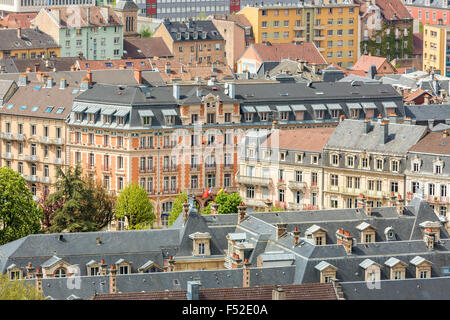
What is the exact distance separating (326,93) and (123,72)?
39.4 m

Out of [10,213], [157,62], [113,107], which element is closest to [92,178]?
[113,107]

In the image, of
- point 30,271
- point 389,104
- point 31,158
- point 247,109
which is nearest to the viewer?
point 30,271

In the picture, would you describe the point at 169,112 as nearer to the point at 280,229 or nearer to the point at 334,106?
the point at 334,106

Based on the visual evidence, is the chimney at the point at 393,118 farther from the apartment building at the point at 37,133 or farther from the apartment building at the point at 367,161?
the apartment building at the point at 37,133

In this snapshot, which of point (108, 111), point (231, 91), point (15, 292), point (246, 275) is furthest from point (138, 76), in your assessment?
point (15, 292)

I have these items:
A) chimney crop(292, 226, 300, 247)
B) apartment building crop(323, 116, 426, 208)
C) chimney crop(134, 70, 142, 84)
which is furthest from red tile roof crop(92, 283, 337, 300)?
chimney crop(134, 70, 142, 84)

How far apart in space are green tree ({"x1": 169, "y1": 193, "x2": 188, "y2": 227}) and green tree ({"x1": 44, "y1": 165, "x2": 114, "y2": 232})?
19.3 feet

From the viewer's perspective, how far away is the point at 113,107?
132 metres

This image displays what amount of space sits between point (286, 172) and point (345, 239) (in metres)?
41.1

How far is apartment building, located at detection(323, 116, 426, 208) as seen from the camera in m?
118

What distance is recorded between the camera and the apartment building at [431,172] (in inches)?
4478

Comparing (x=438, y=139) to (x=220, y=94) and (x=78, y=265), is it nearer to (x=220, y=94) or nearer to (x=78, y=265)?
(x=220, y=94)

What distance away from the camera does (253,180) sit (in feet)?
409
